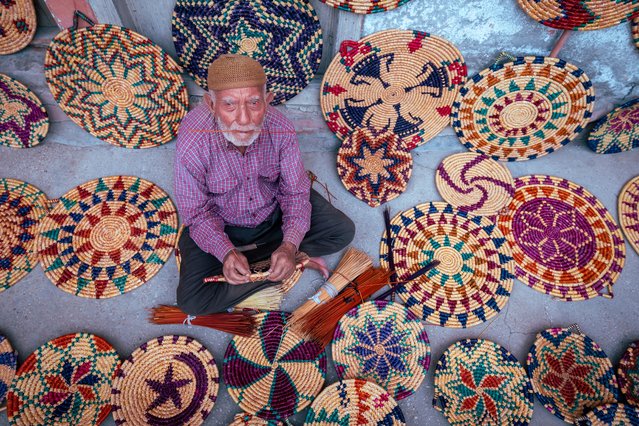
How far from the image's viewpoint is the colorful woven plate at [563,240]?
1612 millimetres

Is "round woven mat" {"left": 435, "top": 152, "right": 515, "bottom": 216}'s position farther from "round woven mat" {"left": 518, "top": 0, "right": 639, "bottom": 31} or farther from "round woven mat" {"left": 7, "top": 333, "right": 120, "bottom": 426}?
"round woven mat" {"left": 7, "top": 333, "right": 120, "bottom": 426}

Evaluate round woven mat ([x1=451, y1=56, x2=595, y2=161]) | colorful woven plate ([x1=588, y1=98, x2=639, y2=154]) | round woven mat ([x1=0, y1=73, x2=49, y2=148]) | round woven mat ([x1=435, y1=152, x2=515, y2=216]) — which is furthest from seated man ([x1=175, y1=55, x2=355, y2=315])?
colorful woven plate ([x1=588, y1=98, x2=639, y2=154])

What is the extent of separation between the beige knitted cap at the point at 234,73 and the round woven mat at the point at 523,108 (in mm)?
1136

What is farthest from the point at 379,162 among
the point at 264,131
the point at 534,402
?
the point at 534,402

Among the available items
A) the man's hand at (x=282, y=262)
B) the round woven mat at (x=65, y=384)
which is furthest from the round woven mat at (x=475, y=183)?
the round woven mat at (x=65, y=384)

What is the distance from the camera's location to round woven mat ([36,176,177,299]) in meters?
1.50

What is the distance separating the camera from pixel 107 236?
1.58 metres

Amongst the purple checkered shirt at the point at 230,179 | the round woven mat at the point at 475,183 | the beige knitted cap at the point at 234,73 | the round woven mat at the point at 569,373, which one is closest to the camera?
the beige knitted cap at the point at 234,73

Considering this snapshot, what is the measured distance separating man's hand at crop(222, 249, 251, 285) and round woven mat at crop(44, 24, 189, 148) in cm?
88

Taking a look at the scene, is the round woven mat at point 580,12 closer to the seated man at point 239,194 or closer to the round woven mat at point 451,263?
the round woven mat at point 451,263

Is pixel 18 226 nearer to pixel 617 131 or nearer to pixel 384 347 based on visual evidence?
pixel 384 347

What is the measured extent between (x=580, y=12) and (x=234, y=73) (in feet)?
4.46

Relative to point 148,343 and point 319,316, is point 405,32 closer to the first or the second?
point 319,316

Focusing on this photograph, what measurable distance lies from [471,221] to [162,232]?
1.48 m
